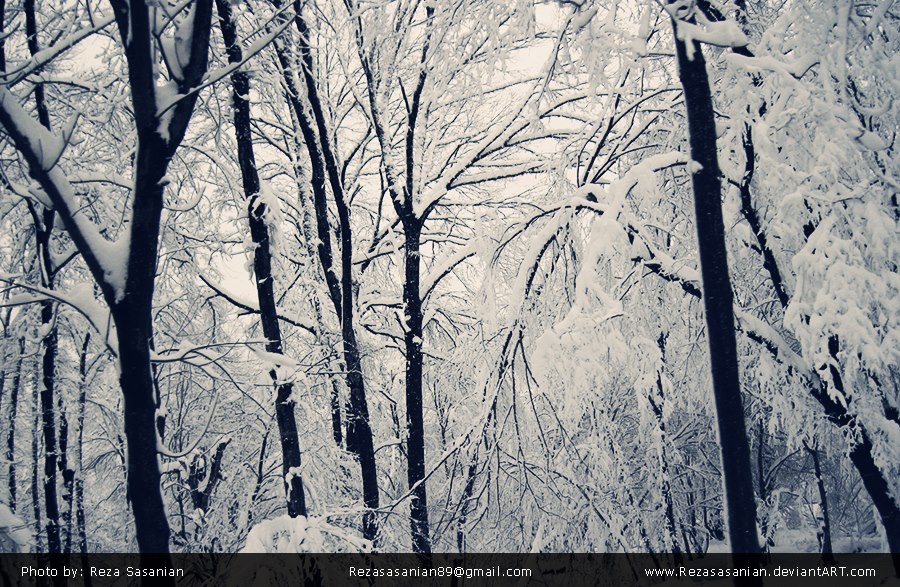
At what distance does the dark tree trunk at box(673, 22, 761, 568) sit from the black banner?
0.30 metres

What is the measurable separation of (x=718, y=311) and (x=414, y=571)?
519cm

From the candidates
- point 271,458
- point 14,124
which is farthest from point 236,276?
point 14,124

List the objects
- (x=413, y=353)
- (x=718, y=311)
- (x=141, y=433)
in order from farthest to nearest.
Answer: (x=413, y=353) → (x=141, y=433) → (x=718, y=311)

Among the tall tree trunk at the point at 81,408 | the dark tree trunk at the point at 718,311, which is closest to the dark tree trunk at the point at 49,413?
the tall tree trunk at the point at 81,408

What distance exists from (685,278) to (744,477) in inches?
84.9

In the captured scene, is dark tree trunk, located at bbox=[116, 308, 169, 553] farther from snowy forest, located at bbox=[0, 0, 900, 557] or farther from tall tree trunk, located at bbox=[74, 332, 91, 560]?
tall tree trunk, located at bbox=[74, 332, 91, 560]

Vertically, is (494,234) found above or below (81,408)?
above

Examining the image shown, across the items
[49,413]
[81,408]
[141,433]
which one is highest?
[81,408]

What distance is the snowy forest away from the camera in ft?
13.2

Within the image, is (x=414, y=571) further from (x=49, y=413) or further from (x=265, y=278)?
(x=49, y=413)

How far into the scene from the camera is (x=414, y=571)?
23.1 feet

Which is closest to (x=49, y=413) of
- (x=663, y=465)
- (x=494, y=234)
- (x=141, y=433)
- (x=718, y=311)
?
(x=141, y=433)

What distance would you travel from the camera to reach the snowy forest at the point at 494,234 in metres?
4.02

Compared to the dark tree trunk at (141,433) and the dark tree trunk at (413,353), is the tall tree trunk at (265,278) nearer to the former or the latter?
the dark tree trunk at (413,353)
